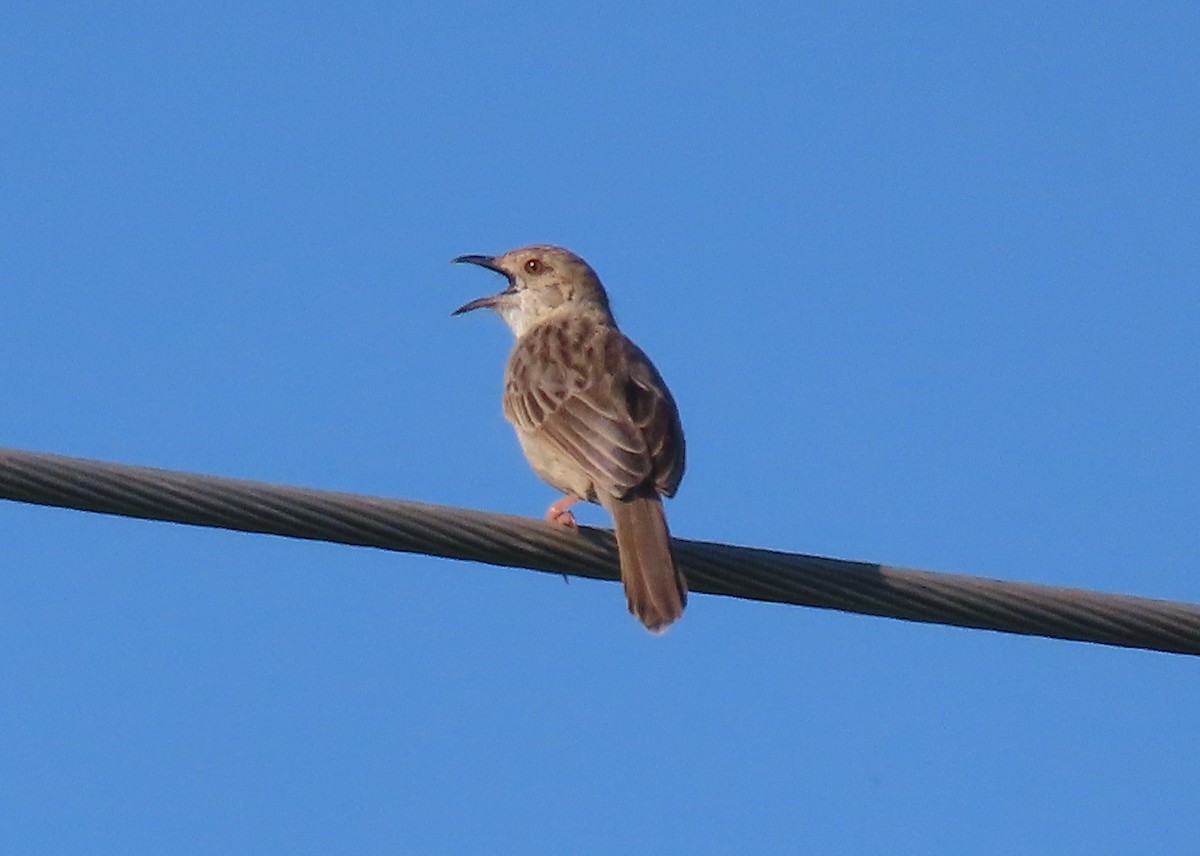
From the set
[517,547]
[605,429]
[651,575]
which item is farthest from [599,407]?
[517,547]

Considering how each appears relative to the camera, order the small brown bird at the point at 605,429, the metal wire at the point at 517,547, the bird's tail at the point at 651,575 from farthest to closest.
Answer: the small brown bird at the point at 605,429 → the bird's tail at the point at 651,575 → the metal wire at the point at 517,547

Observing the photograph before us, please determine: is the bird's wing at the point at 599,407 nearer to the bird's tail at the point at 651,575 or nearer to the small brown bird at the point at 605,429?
the small brown bird at the point at 605,429

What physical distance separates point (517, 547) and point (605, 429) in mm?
2448

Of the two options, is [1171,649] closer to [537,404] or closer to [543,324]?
[537,404]

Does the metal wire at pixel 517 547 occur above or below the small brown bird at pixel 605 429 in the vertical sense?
below

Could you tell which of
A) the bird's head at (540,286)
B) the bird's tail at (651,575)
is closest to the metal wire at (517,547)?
the bird's tail at (651,575)

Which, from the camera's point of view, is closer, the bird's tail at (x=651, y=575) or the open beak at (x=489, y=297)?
the bird's tail at (x=651, y=575)

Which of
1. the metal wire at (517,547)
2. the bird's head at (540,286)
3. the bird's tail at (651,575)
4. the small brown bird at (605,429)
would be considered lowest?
the metal wire at (517,547)

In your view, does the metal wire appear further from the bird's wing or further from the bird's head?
the bird's head

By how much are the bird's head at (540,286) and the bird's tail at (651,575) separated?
4.00 metres

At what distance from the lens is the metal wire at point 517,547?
6.00 meters

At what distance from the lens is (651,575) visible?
7.55m

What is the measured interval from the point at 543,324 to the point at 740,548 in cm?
462

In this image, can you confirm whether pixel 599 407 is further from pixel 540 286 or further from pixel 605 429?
pixel 540 286
